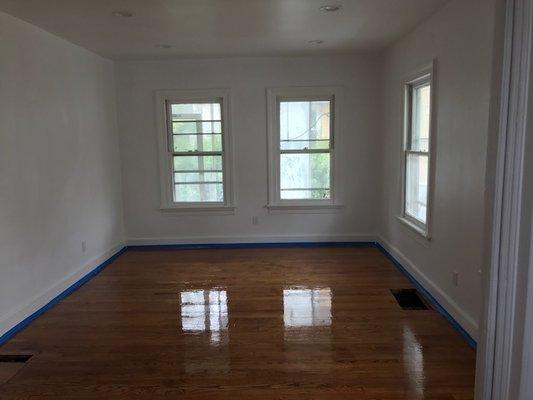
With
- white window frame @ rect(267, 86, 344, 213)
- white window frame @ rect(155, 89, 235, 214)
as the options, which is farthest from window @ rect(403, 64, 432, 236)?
white window frame @ rect(155, 89, 235, 214)

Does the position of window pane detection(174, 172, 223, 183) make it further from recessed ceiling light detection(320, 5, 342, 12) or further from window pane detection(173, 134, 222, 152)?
recessed ceiling light detection(320, 5, 342, 12)

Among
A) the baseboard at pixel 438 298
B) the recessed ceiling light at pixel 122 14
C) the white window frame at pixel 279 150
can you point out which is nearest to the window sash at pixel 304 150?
the white window frame at pixel 279 150

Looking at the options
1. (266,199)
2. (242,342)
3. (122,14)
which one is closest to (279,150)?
(266,199)

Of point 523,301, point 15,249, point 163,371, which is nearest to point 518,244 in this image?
point 523,301

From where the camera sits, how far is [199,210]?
5910 mm

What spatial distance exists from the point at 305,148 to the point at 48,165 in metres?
3.09

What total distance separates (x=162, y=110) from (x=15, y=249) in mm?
2775

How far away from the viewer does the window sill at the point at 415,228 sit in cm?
397

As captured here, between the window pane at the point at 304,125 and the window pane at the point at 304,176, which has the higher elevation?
the window pane at the point at 304,125

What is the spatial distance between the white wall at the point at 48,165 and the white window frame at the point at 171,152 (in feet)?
2.13

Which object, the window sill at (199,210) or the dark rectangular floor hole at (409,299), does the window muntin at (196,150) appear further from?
the dark rectangular floor hole at (409,299)

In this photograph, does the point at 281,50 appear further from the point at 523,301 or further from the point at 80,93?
the point at 523,301

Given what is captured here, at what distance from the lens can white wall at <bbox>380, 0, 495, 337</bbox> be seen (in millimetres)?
2918

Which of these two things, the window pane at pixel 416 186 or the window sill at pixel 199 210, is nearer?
the window pane at pixel 416 186
